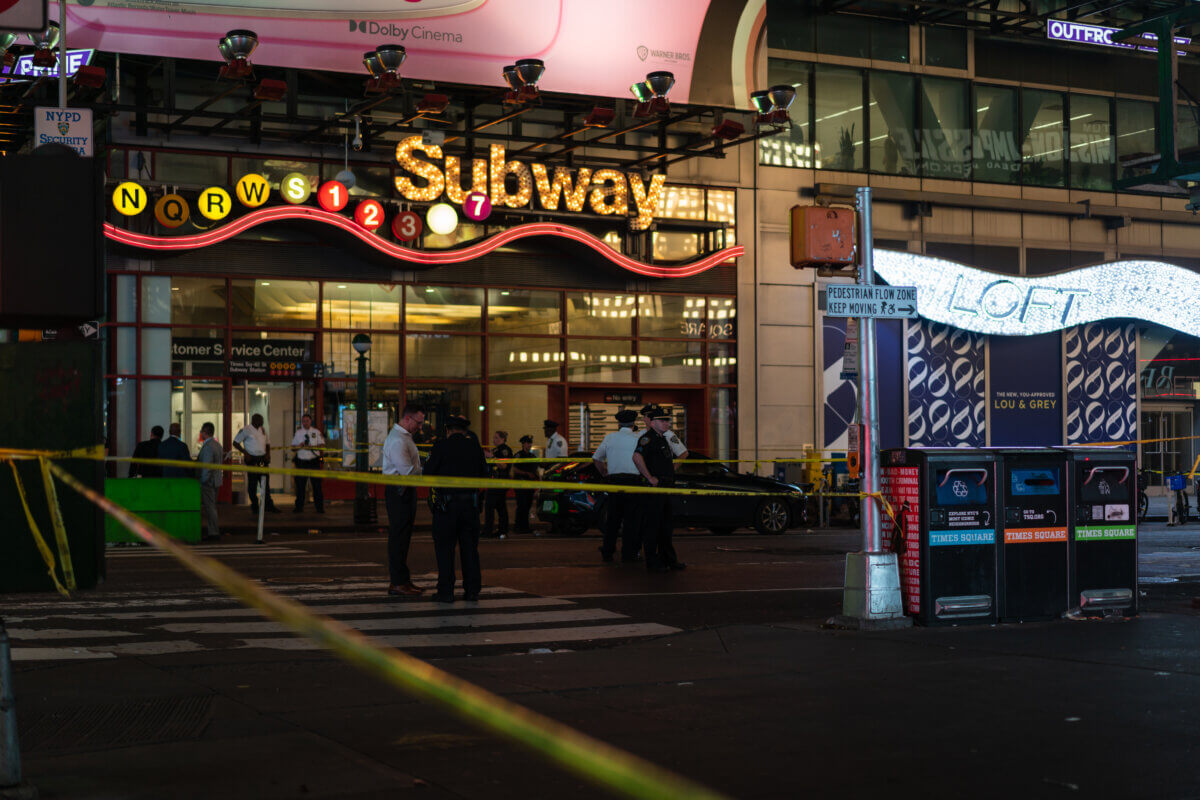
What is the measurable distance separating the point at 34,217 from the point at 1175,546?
2033 centimetres

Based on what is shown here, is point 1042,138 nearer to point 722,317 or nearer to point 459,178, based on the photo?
point 722,317

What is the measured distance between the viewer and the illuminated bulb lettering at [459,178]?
98.2ft

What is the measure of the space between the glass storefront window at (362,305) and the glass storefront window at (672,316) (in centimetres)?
591

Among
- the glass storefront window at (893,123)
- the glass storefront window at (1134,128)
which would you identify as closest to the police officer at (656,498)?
the glass storefront window at (893,123)

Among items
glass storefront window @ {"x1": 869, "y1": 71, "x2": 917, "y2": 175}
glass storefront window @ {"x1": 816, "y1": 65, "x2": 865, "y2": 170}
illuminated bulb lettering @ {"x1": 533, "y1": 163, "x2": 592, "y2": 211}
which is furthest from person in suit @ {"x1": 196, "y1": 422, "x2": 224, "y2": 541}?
glass storefront window @ {"x1": 869, "y1": 71, "x2": 917, "y2": 175}

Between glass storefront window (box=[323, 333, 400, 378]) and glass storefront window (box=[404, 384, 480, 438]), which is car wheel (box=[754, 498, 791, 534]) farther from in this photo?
glass storefront window (box=[323, 333, 400, 378])

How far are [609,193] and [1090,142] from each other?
14973mm

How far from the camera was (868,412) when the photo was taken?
38.1 feet

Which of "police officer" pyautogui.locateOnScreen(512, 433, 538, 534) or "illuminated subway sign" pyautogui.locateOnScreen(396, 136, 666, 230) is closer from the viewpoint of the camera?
"police officer" pyautogui.locateOnScreen(512, 433, 538, 534)

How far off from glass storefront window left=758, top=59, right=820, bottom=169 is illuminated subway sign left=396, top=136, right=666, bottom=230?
3678mm

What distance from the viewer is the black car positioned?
22.4 metres

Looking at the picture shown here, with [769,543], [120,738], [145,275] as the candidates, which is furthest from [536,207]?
[120,738]

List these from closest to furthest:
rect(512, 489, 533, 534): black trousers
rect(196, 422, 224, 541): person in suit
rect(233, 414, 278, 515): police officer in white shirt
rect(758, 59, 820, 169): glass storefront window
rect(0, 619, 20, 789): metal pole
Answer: rect(0, 619, 20, 789): metal pole → rect(196, 422, 224, 541): person in suit → rect(512, 489, 533, 534): black trousers → rect(233, 414, 278, 515): police officer in white shirt → rect(758, 59, 820, 169): glass storefront window

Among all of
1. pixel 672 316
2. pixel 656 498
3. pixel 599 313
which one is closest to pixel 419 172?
pixel 599 313
